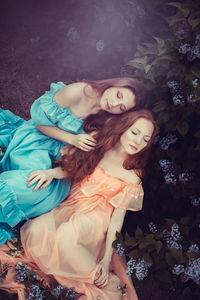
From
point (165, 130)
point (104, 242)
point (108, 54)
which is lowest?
point (104, 242)

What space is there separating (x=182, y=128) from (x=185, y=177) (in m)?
0.34

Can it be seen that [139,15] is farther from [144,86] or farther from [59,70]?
[59,70]

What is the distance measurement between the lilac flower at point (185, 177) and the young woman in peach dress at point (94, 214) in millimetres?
288

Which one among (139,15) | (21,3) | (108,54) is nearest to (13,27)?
(21,3)

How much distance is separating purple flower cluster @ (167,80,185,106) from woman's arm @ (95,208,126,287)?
2.56ft

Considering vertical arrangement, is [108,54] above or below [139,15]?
below

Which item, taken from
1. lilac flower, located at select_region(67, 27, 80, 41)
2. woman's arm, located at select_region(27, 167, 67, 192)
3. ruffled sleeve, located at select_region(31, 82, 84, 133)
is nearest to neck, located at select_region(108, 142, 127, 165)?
ruffled sleeve, located at select_region(31, 82, 84, 133)

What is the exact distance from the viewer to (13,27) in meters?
2.42

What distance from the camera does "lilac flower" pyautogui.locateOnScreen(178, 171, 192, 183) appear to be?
2.04 m

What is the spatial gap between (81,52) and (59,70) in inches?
8.6

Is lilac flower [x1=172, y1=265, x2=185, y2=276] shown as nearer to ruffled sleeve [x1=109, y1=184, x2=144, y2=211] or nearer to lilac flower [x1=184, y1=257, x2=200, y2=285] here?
lilac flower [x1=184, y1=257, x2=200, y2=285]

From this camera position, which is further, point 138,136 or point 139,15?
point 139,15

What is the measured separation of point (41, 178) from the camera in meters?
1.84

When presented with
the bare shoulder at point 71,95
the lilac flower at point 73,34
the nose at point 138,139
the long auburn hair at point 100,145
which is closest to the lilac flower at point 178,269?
the long auburn hair at point 100,145
